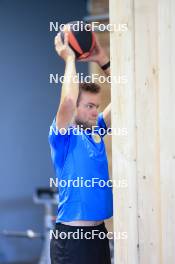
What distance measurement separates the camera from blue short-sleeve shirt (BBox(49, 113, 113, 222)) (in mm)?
1887

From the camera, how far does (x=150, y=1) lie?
5.27 ft

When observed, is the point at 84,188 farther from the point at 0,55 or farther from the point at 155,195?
the point at 0,55

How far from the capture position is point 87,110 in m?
2.02

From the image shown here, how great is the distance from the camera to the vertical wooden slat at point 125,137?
1623mm

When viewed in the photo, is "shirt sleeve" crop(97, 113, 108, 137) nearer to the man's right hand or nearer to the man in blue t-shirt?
the man in blue t-shirt

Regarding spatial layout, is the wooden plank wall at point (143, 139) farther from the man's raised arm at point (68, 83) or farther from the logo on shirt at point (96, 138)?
the logo on shirt at point (96, 138)

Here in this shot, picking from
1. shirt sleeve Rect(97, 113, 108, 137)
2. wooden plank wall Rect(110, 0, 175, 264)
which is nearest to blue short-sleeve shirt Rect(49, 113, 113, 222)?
shirt sleeve Rect(97, 113, 108, 137)

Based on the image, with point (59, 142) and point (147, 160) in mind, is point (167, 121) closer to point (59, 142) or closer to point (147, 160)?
point (147, 160)

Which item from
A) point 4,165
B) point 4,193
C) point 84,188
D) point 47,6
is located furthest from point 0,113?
point 84,188

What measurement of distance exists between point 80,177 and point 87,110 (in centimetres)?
33

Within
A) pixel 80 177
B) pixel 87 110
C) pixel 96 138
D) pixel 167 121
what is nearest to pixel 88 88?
pixel 87 110

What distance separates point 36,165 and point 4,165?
0.30 metres

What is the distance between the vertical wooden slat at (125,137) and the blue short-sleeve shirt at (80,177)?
262 mm

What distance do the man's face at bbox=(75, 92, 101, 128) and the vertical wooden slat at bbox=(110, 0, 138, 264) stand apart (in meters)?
0.38
